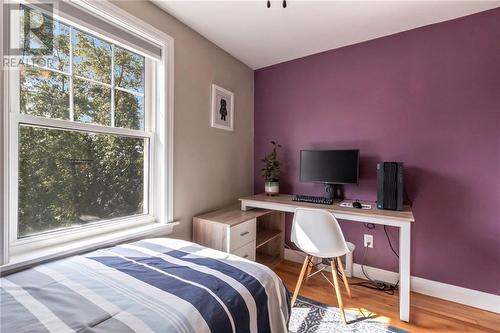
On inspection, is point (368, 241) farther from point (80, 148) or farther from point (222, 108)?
point (80, 148)

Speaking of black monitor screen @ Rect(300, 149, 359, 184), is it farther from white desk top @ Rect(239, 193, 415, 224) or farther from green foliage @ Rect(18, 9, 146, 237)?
green foliage @ Rect(18, 9, 146, 237)

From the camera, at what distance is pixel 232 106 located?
259cm

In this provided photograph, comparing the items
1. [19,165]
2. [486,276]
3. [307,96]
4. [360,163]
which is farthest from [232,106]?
[486,276]

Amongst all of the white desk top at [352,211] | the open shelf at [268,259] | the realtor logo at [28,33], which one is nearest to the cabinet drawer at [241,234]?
the white desk top at [352,211]

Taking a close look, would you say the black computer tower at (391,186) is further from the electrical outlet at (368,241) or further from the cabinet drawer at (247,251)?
the cabinet drawer at (247,251)

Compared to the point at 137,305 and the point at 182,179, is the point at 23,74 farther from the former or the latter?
the point at 137,305

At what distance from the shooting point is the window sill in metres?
1.17

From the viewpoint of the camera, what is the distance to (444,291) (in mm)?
1960

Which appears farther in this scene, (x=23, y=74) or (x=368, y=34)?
(x=368, y=34)

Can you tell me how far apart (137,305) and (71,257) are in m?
0.75

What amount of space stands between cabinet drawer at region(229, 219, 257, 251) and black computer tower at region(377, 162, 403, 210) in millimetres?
1087

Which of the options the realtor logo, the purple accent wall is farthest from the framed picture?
the realtor logo

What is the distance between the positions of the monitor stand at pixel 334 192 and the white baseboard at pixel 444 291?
2.29ft

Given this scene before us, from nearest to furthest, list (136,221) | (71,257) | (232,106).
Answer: (71,257) → (136,221) → (232,106)
